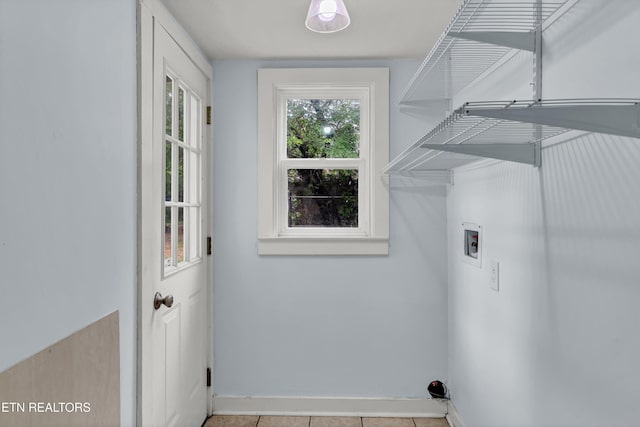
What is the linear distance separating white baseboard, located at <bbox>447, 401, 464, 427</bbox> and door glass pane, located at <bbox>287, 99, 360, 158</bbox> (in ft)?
5.13

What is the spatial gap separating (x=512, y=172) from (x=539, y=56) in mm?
421

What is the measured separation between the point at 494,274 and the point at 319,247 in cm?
105

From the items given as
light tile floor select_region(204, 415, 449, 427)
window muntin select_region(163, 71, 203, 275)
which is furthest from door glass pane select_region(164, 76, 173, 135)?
light tile floor select_region(204, 415, 449, 427)

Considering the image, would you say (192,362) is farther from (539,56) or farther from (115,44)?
(539,56)

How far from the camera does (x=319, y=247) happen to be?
251 centimetres

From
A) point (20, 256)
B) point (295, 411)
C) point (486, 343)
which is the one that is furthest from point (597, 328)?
point (295, 411)

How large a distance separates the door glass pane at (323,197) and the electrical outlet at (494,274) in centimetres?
97

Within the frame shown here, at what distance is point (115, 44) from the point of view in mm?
1416

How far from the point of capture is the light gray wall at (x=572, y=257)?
3.26ft

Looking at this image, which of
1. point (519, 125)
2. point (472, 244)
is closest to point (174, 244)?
point (472, 244)

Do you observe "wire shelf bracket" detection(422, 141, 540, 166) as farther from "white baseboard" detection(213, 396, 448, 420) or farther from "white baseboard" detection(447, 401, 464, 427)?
"white baseboard" detection(213, 396, 448, 420)

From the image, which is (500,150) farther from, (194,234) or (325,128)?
(194,234)

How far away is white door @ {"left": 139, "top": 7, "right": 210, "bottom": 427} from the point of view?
5.42 feet

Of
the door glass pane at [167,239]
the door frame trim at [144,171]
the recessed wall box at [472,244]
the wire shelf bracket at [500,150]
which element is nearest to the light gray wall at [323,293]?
the recessed wall box at [472,244]
